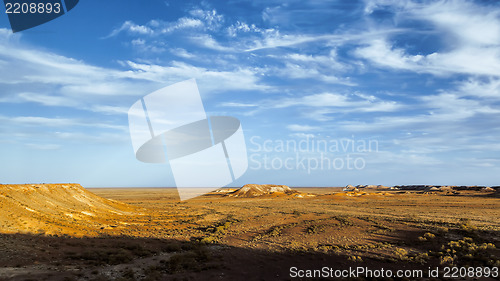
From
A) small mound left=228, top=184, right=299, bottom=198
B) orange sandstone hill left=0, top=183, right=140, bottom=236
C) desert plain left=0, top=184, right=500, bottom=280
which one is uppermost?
orange sandstone hill left=0, top=183, right=140, bottom=236

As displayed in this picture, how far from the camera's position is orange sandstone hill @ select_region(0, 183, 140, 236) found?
78.0 ft

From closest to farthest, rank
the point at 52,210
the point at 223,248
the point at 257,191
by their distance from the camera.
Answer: the point at 223,248 → the point at 52,210 → the point at 257,191

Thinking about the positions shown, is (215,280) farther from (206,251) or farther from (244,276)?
(206,251)

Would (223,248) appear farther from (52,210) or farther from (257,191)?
(257,191)

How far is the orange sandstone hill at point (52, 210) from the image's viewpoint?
23.8 metres

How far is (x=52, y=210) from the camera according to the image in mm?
32375

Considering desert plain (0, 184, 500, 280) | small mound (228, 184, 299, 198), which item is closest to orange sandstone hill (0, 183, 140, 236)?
desert plain (0, 184, 500, 280)

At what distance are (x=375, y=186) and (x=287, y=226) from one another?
173 m

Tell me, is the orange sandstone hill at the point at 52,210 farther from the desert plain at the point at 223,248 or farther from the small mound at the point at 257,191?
the small mound at the point at 257,191

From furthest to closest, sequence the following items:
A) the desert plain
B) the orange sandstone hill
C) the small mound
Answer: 1. the small mound
2. the orange sandstone hill
3. the desert plain

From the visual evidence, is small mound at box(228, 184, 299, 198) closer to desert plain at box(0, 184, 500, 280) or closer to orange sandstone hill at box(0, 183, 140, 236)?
orange sandstone hill at box(0, 183, 140, 236)

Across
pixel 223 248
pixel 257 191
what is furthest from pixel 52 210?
pixel 257 191

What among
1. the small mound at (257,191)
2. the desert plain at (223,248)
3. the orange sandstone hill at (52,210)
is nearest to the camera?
the desert plain at (223,248)

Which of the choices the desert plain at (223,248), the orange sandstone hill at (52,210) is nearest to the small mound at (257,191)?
the orange sandstone hill at (52,210)
